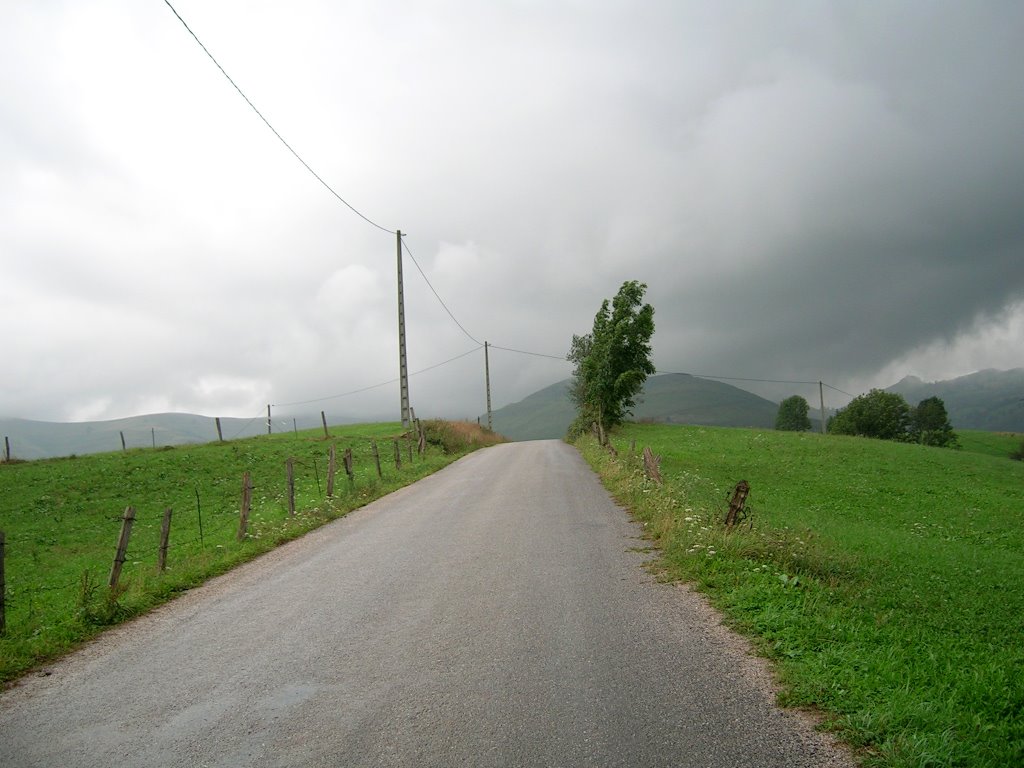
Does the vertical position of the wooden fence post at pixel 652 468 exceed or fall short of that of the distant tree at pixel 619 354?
it falls short

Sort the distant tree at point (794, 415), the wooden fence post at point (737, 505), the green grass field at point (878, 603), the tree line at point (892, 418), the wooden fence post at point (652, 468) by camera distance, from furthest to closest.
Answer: the distant tree at point (794, 415) → the tree line at point (892, 418) → the wooden fence post at point (652, 468) → the wooden fence post at point (737, 505) → the green grass field at point (878, 603)

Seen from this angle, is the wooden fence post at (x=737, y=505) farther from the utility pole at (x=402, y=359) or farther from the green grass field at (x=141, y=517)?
the utility pole at (x=402, y=359)

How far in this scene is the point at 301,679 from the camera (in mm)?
5227

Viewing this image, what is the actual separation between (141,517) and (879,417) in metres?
105

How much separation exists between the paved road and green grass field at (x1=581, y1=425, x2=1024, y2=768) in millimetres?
389

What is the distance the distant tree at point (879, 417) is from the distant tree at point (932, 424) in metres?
1.16

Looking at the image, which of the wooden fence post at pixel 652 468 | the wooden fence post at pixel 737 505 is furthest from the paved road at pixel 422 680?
the wooden fence post at pixel 652 468

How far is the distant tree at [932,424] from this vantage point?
3622 inches

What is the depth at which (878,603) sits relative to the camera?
7.68m

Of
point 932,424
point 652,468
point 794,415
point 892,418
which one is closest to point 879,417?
point 892,418

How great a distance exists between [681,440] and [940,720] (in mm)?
42284

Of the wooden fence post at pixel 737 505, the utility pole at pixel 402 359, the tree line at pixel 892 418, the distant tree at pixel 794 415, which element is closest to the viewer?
the wooden fence post at pixel 737 505

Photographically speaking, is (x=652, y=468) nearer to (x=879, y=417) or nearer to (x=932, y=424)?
(x=879, y=417)

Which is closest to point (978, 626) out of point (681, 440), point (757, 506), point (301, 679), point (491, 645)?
point (491, 645)
